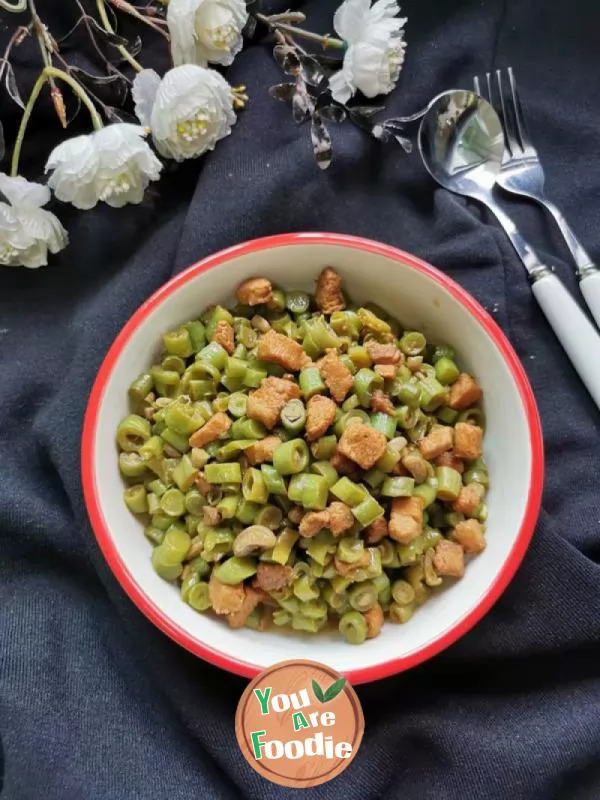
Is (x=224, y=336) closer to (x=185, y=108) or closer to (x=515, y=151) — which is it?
(x=185, y=108)

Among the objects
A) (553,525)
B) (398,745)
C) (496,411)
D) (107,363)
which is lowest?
(398,745)

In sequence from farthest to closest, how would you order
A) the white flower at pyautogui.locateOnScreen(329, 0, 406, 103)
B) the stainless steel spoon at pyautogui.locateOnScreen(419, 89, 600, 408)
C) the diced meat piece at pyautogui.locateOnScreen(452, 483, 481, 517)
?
the stainless steel spoon at pyautogui.locateOnScreen(419, 89, 600, 408), the white flower at pyautogui.locateOnScreen(329, 0, 406, 103), the diced meat piece at pyautogui.locateOnScreen(452, 483, 481, 517)

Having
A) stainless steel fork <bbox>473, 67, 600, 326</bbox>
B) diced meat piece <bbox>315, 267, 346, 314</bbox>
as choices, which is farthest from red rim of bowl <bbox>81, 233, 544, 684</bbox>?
stainless steel fork <bbox>473, 67, 600, 326</bbox>

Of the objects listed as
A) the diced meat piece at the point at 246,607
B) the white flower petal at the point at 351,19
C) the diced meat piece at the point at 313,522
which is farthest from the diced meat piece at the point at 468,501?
the white flower petal at the point at 351,19

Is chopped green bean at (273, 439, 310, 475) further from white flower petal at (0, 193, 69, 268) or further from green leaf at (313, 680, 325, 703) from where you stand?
white flower petal at (0, 193, 69, 268)

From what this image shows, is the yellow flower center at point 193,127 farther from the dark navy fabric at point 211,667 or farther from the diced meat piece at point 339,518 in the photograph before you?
the diced meat piece at point 339,518

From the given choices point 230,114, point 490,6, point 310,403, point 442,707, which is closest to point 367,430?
point 310,403

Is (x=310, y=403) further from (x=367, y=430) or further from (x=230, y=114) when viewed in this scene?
(x=230, y=114)
